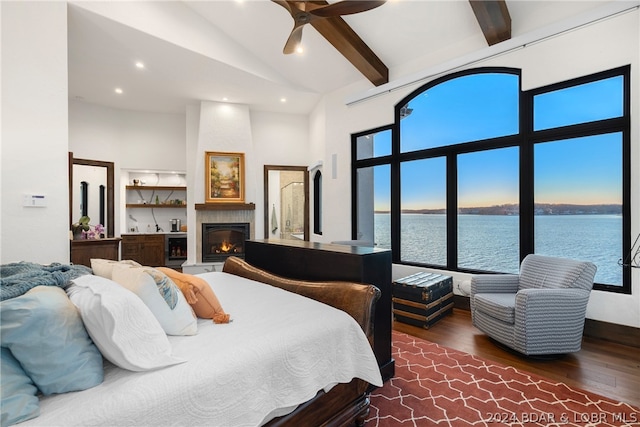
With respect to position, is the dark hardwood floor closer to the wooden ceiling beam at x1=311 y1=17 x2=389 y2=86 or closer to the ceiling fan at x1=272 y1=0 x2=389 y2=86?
the ceiling fan at x1=272 y1=0 x2=389 y2=86

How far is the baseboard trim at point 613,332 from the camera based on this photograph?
2.80 m

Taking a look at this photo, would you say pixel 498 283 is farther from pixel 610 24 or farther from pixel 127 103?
pixel 127 103

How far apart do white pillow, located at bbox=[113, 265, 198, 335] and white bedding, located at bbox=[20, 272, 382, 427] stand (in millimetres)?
54

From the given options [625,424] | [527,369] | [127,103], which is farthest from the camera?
[127,103]

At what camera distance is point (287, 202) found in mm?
7852

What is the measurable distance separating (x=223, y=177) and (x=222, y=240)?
1.28m

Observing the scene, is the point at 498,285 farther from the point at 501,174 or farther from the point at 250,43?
the point at 250,43

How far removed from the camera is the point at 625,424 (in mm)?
1774

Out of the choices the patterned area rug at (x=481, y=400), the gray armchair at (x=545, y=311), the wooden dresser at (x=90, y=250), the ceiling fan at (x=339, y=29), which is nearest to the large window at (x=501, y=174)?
the gray armchair at (x=545, y=311)

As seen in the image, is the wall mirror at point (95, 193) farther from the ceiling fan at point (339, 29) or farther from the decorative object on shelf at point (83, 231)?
the ceiling fan at point (339, 29)

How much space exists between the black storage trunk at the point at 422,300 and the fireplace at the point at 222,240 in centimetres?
368

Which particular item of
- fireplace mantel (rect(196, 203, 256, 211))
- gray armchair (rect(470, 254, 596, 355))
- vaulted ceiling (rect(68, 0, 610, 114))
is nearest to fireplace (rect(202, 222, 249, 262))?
fireplace mantel (rect(196, 203, 256, 211))

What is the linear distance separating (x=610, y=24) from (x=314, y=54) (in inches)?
136

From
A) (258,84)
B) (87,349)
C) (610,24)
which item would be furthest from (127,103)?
(610,24)
